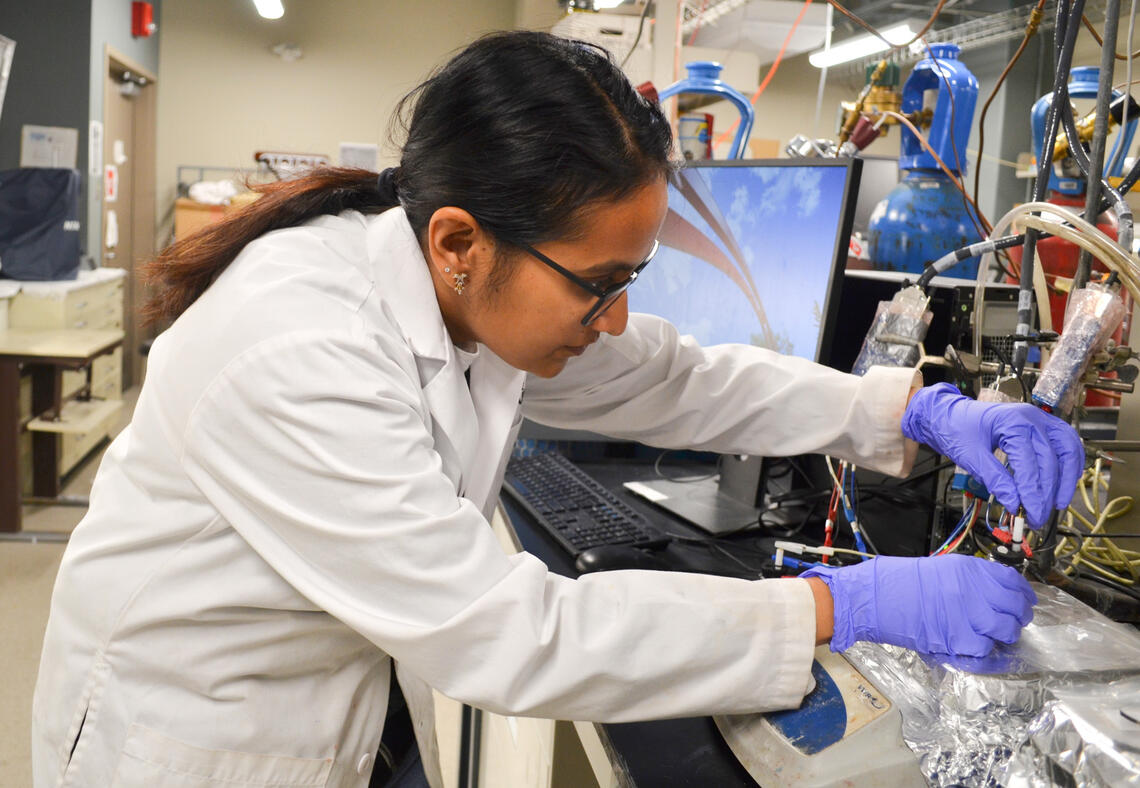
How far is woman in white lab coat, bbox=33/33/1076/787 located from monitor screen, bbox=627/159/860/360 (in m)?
0.39

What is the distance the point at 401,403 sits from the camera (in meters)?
0.74

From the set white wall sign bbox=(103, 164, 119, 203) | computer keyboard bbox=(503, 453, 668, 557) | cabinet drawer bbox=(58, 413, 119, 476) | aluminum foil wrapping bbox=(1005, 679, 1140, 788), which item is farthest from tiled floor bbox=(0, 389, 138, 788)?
white wall sign bbox=(103, 164, 119, 203)

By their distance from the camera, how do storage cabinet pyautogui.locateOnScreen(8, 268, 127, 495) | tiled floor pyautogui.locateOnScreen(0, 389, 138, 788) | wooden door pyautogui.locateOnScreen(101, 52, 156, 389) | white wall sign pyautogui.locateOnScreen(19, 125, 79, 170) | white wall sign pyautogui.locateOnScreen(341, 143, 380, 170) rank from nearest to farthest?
tiled floor pyautogui.locateOnScreen(0, 389, 138, 788) → storage cabinet pyautogui.locateOnScreen(8, 268, 127, 495) → white wall sign pyautogui.locateOnScreen(19, 125, 79, 170) → wooden door pyautogui.locateOnScreen(101, 52, 156, 389) → white wall sign pyautogui.locateOnScreen(341, 143, 380, 170)

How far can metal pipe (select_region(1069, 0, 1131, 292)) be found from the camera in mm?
890

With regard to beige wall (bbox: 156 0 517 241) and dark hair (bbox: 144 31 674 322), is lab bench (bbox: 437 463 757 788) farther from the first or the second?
beige wall (bbox: 156 0 517 241)

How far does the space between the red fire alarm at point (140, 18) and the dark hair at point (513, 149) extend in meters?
5.79

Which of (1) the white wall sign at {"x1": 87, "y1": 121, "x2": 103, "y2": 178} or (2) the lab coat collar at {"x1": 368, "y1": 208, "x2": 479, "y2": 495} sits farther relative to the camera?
(1) the white wall sign at {"x1": 87, "y1": 121, "x2": 103, "y2": 178}

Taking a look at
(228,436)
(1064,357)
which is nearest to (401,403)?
(228,436)

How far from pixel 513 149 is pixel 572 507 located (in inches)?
27.0

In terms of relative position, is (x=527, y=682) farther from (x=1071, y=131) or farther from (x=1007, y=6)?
(x=1007, y=6)

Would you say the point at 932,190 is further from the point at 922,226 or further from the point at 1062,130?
the point at 1062,130

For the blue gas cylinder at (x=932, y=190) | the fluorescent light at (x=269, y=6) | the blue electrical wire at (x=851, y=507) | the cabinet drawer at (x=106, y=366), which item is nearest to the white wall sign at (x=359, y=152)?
the fluorescent light at (x=269, y=6)

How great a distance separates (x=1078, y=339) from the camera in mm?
852

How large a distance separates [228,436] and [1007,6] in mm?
6789
